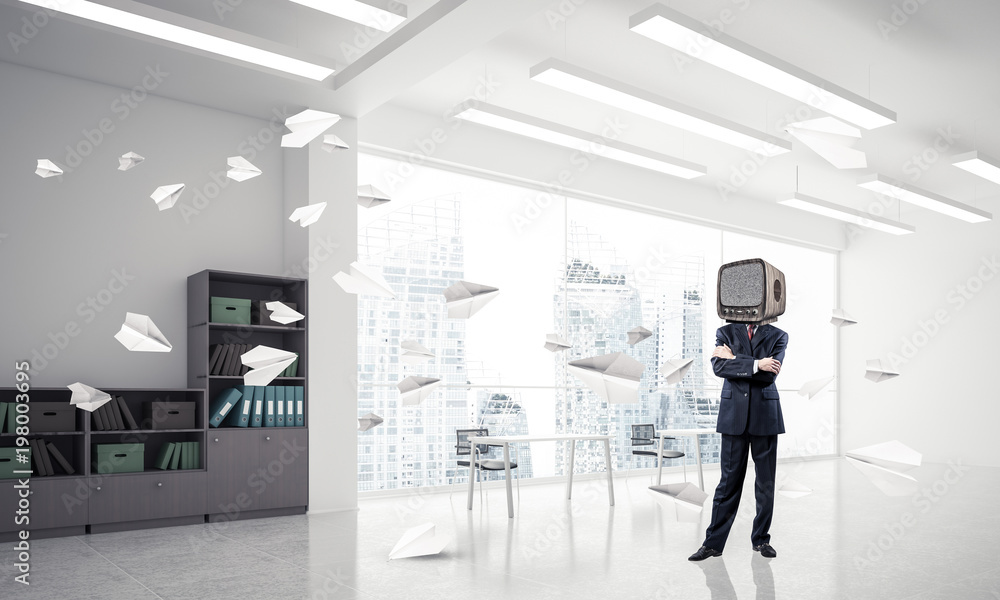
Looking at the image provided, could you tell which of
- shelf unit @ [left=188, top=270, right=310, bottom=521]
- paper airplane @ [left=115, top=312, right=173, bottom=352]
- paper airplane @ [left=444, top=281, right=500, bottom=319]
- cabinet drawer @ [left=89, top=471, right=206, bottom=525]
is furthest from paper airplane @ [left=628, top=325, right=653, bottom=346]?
cabinet drawer @ [left=89, top=471, right=206, bottom=525]

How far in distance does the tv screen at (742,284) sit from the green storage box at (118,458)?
13.0 feet

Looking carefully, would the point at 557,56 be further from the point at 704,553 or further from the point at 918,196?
the point at 918,196

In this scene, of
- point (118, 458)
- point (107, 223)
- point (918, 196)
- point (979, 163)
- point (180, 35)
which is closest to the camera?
point (180, 35)

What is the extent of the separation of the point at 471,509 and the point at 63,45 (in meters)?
4.39

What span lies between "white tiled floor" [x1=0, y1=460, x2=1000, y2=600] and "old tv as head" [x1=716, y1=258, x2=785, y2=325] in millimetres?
1300

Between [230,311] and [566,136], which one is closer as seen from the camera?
[230,311]

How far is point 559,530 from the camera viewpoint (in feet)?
16.5

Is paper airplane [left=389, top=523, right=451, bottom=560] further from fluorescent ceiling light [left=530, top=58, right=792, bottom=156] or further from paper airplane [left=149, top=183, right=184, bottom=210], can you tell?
fluorescent ceiling light [left=530, top=58, right=792, bottom=156]

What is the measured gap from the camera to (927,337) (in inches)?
425
